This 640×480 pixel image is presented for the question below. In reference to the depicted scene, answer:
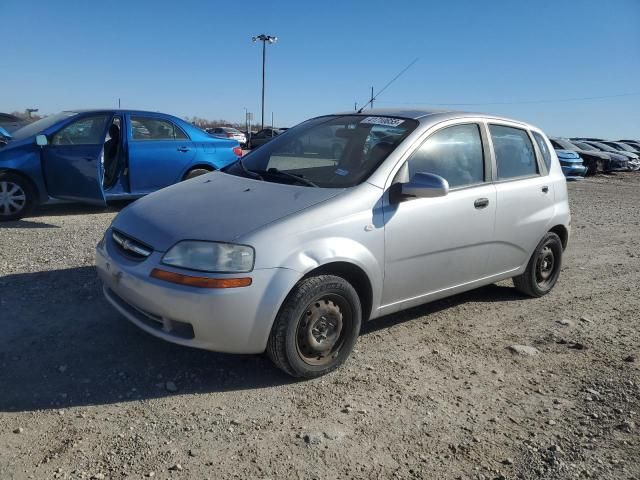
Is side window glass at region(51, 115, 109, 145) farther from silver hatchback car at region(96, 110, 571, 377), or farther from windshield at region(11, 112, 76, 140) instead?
silver hatchback car at region(96, 110, 571, 377)

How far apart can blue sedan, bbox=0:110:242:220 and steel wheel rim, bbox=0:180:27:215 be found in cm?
1

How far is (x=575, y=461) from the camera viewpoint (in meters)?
2.66

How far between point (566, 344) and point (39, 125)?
7.29 m

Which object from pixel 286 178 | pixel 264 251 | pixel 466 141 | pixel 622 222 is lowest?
pixel 622 222

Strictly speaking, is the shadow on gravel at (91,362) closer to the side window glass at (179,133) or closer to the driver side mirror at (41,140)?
the driver side mirror at (41,140)

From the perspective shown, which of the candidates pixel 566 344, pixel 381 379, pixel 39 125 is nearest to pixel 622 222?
pixel 566 344

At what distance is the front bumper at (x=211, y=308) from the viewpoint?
2938mm

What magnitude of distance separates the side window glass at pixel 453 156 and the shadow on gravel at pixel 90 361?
1.26 meters

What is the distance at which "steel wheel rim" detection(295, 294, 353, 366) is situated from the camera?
325cm

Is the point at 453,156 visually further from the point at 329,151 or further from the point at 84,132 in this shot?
the point at 84,132

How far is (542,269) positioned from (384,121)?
88.4 inches

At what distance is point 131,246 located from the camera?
3303 mm

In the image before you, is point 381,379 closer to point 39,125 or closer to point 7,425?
point 7,425

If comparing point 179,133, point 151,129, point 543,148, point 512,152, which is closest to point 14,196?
point 151,129
